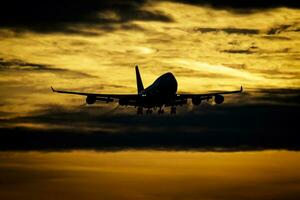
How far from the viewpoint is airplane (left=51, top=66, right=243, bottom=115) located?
6334 inches

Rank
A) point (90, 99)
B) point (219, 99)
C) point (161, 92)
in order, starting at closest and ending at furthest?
point (161, 92)
point (90, 99)
point (219, 99)

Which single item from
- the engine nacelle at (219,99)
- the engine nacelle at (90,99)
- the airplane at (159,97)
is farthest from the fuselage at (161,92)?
the engine nacelle at (219,99)

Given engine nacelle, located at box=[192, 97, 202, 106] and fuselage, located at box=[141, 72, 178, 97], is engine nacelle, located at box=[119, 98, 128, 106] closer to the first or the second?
fuselage, located at box=[141, 72, 178, 97]

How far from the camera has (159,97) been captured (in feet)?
534

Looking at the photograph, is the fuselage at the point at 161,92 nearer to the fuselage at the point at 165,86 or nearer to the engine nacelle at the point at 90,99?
the fuselage at the point at 165,86

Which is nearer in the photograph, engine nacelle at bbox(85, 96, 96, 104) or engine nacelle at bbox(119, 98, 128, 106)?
→ engine nacelle at bbox(119, 98, 128, 106)

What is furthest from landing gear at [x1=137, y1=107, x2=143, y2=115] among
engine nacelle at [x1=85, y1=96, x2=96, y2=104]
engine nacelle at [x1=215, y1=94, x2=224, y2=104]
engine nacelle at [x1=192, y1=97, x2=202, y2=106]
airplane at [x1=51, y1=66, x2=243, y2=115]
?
engine nacelle at [x1=215, y1=94, x2=224, y2=104]

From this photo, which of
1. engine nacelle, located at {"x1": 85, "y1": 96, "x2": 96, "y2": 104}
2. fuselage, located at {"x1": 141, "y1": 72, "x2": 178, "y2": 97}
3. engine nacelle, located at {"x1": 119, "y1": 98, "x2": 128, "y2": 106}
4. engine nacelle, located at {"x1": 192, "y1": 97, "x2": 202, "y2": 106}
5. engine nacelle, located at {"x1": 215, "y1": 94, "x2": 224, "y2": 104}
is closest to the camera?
fuselage, located at {"x1": 141, "y1": 72, "x2": 178, "y2": 97}


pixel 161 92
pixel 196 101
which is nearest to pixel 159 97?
pixel 161 92

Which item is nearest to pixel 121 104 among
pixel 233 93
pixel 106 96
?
pixel 106 96

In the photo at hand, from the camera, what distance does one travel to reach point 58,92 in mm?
161750

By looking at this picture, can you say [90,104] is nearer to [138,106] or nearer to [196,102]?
[138,106]

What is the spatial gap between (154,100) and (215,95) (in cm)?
1592

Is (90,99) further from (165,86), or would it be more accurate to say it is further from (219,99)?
(219,99)
